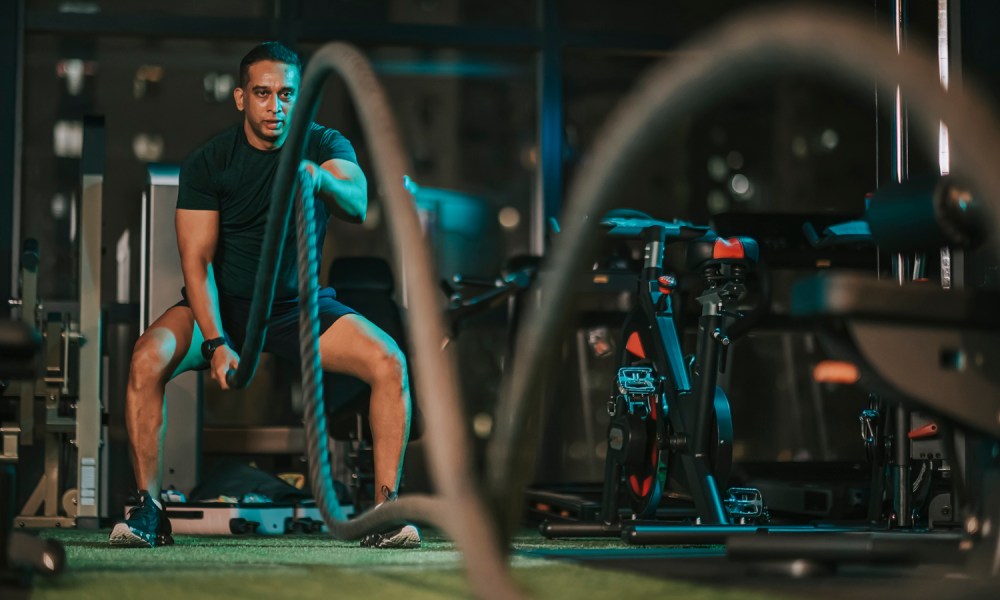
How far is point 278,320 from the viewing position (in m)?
3.84

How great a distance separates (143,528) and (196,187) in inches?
→ 39.3

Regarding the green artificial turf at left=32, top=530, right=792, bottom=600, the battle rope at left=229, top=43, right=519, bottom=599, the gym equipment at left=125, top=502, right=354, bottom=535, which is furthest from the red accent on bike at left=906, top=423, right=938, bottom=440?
the battle rope at left=229, top=43, right=519, bottom=599

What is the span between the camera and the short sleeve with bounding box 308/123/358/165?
12.3 feet

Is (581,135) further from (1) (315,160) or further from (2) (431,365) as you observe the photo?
(2) (431,365)

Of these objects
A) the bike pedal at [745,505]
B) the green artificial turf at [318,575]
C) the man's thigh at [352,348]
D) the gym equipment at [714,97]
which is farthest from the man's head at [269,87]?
the gym equipment at [714,97]

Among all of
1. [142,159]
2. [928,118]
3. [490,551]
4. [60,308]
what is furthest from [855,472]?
[928,118]

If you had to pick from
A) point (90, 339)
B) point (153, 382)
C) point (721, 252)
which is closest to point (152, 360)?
point (153, 382)

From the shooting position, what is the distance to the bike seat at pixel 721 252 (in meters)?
3.95

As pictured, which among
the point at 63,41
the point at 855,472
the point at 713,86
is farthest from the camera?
the point at 63,41

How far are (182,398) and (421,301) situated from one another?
3.44 metres

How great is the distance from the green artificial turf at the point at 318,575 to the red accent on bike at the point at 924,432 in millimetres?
1305

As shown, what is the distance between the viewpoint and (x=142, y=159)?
656cm

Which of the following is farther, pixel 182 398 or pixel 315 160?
pixel 182 398

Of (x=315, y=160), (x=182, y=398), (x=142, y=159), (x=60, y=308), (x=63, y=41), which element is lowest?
(x=182, y=398)
